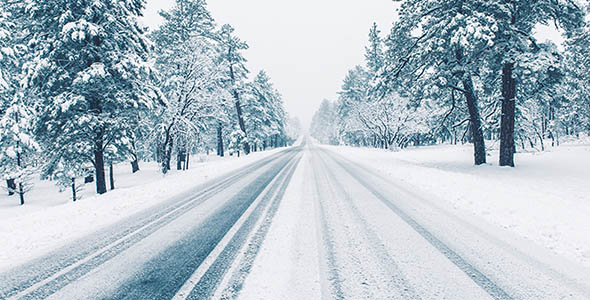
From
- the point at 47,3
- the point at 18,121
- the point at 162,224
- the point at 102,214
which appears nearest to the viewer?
the point at 162,224

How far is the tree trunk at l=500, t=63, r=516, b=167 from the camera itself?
37.7 ft

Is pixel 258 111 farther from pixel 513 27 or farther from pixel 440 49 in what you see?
pixel 513 27

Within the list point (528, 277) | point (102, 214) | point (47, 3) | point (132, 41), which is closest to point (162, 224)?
point (102, 214)

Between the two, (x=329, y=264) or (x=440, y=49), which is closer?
(x=329, y=264)

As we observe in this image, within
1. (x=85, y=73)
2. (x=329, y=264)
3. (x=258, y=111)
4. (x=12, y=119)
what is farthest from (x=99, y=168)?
(x=258, y=111)

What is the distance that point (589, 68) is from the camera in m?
20.9

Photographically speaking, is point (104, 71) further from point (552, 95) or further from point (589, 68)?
point (589, 68)

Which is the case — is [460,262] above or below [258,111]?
below

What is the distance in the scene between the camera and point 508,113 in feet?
38.0

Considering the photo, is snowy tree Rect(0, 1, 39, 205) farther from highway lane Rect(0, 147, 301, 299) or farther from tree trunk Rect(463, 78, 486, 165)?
tree trunk Rect(463, 78, 486, 165)

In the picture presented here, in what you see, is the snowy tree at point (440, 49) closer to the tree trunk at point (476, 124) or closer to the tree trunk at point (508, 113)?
the tree trunk at point (476, 124)

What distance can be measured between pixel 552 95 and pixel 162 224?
1602 centimetres

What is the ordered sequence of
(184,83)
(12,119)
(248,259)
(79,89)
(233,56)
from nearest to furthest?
(248,259) < (79,89) < (12,119) < (184,83) < (233,56)

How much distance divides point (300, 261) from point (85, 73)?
11.2 m
